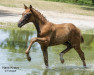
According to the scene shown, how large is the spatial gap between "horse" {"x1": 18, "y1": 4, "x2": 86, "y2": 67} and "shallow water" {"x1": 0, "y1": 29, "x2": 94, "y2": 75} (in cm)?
45

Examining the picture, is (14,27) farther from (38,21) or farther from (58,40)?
(38,21)

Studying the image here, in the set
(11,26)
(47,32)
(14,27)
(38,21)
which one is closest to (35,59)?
(47,32)

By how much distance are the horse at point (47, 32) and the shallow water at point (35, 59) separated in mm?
446

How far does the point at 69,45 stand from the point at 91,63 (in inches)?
53.2

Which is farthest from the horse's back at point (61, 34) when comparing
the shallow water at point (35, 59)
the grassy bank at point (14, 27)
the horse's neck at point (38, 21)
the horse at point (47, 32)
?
the grassy bank at point (14, 27)

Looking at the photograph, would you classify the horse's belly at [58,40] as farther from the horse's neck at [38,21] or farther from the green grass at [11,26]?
the green grass at [11,26]

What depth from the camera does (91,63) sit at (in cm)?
1203

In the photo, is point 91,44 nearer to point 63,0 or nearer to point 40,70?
point 40,70

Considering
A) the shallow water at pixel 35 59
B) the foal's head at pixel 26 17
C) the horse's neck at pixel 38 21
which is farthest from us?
the shallow water at pixel 35 59

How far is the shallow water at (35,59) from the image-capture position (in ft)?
33.7

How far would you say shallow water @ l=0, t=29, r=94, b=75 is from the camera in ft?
33.7

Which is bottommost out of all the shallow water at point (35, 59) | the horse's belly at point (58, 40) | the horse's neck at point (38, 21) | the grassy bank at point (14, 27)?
the grassy bank at point (14, 27)

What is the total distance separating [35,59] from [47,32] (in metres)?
2.04

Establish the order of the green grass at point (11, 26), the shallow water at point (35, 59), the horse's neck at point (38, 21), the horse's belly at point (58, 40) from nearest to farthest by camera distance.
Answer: the horse's neck at point (38, 21), the shallow water at point (35, 59), the horse's belly at point (58, 40), the green grass at point (11, 26)
